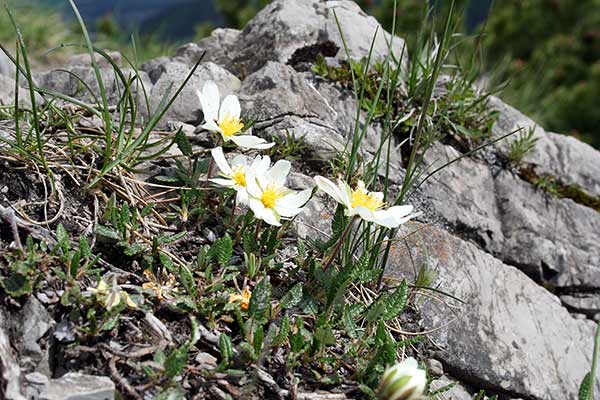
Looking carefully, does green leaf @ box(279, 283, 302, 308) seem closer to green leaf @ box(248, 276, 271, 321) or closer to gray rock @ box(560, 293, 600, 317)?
green leaf @ box(248, 276, 271, 321)

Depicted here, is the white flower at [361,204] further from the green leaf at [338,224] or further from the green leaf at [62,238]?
the green leaf at [62,238]

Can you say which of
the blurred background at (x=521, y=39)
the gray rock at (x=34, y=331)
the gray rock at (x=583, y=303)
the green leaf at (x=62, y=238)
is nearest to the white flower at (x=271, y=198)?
the green leaf at (x=62, y=238)

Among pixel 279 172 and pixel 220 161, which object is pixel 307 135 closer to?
pixel 279 172

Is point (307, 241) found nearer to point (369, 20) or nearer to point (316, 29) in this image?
point (316, 29)

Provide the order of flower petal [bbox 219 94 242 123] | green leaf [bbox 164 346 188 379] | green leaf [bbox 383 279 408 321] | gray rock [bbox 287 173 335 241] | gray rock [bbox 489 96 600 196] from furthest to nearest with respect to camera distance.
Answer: gray rock [bbox 489 96 600 196], gray rock [bbox 287 173 335 241], flower petal [bbox 219 94 242 123], green leaf [bbox 383 279 408 321], green leaf [bbox 164 346 188 379]

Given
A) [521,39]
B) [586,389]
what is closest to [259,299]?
Answer: [586,389]

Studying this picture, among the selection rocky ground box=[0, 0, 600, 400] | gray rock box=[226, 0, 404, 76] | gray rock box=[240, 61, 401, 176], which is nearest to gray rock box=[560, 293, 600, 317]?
rocky ground box=[0, 0, 600, 400]
